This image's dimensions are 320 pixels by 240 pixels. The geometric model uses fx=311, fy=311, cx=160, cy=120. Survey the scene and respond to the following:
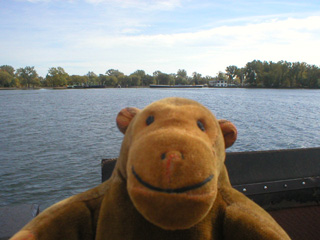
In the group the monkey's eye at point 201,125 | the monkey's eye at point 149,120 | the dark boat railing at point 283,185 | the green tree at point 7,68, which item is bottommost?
the dark boat railing at point 283,185

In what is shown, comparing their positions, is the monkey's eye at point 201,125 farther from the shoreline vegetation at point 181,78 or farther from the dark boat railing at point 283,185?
the shoreline vegetation at point 181,78

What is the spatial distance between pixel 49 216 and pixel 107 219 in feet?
0.98

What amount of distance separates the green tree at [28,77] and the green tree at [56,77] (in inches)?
257

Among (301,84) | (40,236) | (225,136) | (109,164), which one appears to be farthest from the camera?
(301,84)

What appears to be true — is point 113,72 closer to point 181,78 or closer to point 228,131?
point 181,78

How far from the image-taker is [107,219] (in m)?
1.41

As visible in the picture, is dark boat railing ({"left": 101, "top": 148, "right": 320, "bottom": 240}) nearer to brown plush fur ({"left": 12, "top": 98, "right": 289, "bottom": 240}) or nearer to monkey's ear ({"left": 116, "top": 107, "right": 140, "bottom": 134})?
brown plush fur ({"left": 12, "top": 98, "right": 289, "bottom": 240})

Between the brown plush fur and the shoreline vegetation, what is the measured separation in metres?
115

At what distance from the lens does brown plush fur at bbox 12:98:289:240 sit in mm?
1134

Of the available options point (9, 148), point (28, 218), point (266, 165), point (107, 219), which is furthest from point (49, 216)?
point (9, 148)

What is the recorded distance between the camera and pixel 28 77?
140625 millimetres

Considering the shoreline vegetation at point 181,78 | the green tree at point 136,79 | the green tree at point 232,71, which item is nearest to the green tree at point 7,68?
the shoreline vegetation at point 181,78

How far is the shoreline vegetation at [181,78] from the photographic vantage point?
361 ft

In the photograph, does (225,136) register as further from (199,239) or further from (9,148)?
(9,148)
